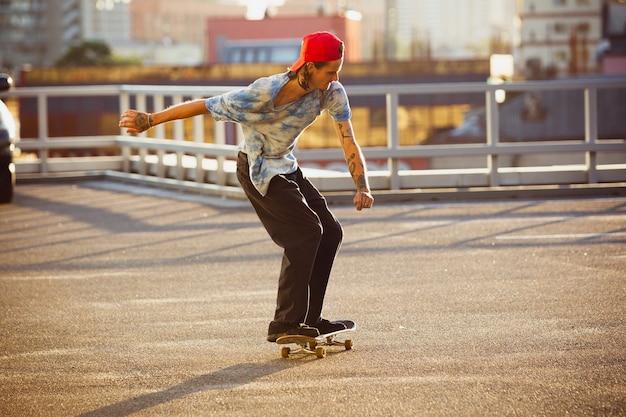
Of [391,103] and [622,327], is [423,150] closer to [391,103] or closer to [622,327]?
[391,103]

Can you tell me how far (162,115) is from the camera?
270 inches

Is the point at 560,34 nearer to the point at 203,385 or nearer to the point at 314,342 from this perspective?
the point at 314,342

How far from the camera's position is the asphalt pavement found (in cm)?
596

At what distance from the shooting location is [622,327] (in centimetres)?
748

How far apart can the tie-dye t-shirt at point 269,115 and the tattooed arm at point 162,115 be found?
7cm

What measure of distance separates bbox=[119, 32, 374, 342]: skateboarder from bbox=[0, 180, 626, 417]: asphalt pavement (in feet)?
1.27

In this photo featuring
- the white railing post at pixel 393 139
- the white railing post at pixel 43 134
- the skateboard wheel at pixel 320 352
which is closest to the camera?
the skateboard wheel at pixel 320 352

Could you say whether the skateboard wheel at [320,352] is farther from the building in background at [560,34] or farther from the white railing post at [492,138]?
the building in background at [560,34]

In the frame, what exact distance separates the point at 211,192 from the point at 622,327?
954cm

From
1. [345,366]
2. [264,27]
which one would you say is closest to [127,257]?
[345,366]

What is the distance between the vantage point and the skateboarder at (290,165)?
6.76 m

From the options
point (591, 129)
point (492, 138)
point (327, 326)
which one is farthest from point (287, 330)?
point (591, 129)

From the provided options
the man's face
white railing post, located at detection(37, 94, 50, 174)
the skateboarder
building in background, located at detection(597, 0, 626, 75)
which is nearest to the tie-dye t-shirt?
the skateboarder

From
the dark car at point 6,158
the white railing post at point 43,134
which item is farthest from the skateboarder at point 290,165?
the white railing post at point 43,134
